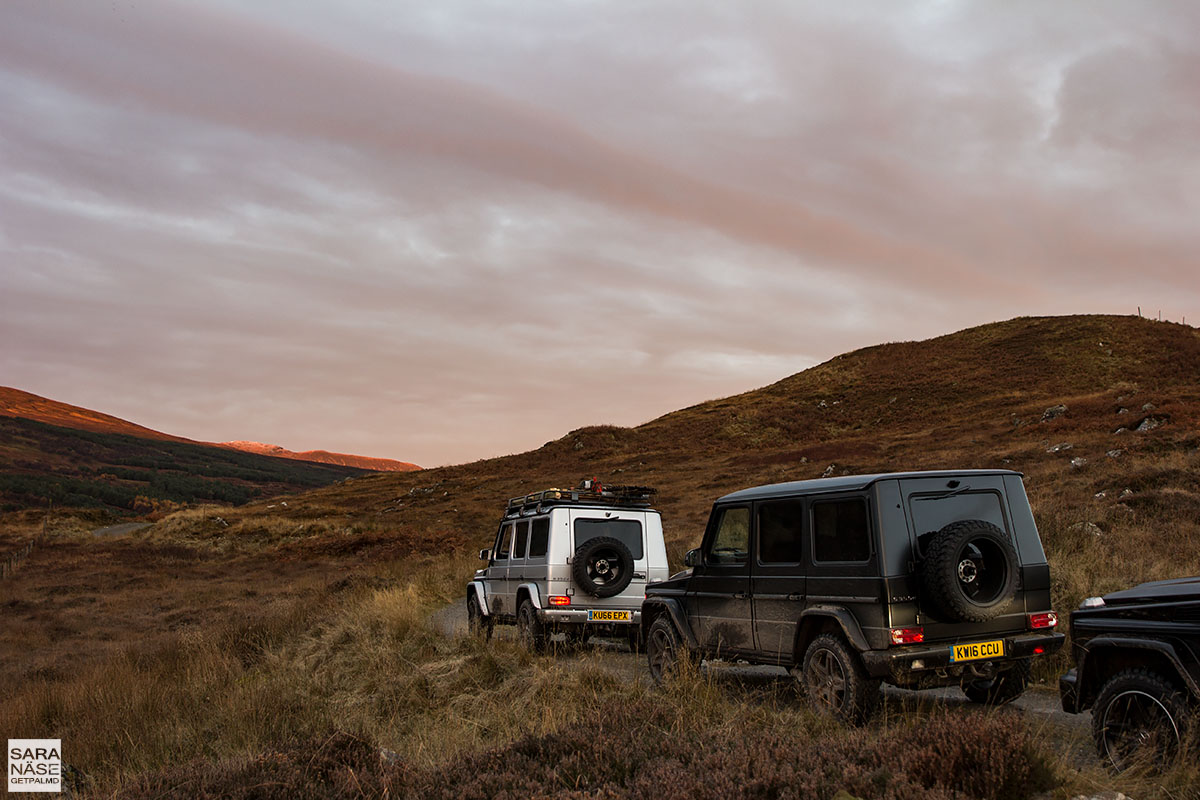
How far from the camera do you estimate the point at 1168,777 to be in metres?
4.48

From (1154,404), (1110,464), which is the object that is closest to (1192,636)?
(1110,464)

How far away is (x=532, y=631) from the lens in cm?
1177

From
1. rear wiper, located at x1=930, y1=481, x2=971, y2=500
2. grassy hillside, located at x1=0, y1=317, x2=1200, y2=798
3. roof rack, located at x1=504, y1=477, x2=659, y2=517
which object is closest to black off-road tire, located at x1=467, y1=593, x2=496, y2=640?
grassy hillside, located at x1=0, y1=317, x2=1200, y2=798

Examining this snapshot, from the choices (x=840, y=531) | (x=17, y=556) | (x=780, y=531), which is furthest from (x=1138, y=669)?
(x=17, y=556)

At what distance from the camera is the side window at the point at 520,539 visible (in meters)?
12.9

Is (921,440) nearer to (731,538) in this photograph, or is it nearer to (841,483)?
(731,538)

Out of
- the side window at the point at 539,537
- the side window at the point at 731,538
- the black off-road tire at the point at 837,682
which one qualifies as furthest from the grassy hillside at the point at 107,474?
the black off-road tire at the point at 837,682

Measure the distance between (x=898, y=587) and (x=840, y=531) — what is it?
717 millimetres

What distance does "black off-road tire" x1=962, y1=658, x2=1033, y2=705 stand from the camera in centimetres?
721

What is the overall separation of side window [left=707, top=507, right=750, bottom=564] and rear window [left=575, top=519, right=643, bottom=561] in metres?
3.54

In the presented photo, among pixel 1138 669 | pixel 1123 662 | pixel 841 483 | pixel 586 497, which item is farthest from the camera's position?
pixel 586 497

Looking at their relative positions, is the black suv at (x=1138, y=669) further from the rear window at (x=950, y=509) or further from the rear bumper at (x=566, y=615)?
the rear bumper at (x=566, y=615)

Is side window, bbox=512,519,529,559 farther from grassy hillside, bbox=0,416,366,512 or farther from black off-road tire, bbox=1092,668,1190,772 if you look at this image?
grassy hillside, bbox=0,416,366,512

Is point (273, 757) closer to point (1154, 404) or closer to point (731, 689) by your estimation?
point (731, 689)
